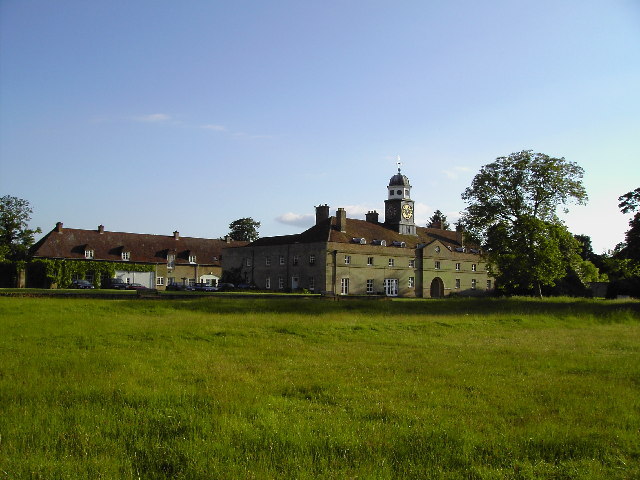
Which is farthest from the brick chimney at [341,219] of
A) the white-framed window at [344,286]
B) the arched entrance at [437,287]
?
the arched entrance at [437,287]

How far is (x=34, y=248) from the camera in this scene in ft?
225

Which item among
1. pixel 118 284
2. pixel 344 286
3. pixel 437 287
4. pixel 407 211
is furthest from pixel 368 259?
pixel 118 284

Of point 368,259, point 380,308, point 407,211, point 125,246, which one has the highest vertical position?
point 407,211

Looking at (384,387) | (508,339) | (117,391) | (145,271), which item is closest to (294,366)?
(384,387)

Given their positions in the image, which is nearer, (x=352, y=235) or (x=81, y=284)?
(x=81, y=284)

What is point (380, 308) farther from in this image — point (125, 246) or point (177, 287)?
point (125, 246)

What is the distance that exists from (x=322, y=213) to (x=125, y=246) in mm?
26236

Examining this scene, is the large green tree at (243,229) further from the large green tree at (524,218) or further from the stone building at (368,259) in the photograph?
→ the large green tree at (524,218)

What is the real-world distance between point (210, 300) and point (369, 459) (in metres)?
26.0

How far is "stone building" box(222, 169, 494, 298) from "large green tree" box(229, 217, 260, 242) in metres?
44.1

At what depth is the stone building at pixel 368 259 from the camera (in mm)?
66750

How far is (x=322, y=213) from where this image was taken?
72.5 metres

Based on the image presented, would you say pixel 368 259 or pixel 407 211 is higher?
pixel 407 211

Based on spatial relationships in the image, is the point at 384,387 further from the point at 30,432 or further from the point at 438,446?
the point at 30,432
